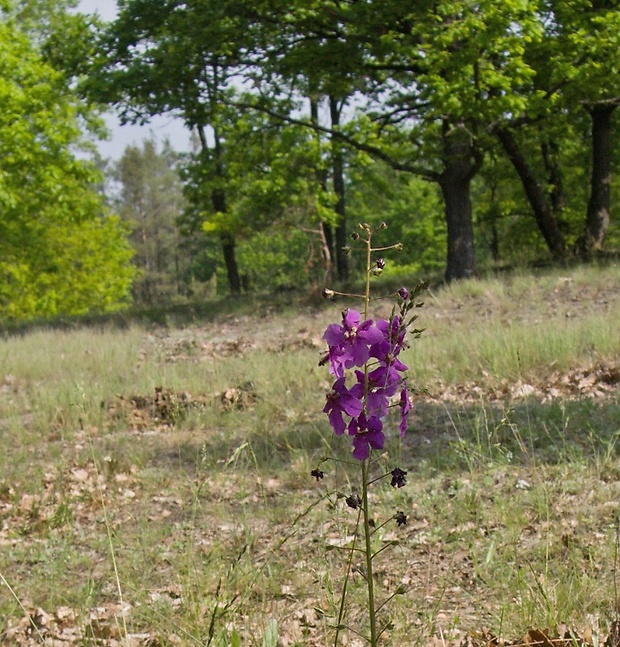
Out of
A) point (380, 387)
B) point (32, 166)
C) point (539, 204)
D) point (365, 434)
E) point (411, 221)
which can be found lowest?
point (365, 434)

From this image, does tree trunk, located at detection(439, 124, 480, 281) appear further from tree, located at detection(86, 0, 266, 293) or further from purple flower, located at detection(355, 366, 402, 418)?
purple flower, located at detection(355, 366, 402, 418)

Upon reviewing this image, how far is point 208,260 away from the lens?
53.7 meters

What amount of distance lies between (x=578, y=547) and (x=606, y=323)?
17.2 ft

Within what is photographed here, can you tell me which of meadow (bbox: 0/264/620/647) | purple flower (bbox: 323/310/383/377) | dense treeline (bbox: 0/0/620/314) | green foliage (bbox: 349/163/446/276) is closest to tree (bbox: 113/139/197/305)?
green foliage (bbox: 349/163/446/276)

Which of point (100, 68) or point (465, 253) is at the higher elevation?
point (100, 68)

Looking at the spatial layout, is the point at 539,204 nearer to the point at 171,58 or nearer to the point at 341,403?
the point at 171,58

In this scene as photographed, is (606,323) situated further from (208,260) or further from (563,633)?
(208,260)

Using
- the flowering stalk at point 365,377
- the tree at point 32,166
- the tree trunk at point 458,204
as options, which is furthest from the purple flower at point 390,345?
the tree at point 32,166

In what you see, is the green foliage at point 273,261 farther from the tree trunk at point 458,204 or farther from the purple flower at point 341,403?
the purple flower at point 341,403

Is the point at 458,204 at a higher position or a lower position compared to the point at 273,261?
higher

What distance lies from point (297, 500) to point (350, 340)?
2952 mm

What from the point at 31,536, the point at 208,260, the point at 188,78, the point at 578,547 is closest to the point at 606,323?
the point at 578,547

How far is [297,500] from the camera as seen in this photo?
456 centimetres

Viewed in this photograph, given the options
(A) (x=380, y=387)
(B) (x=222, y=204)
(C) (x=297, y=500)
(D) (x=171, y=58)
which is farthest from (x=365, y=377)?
(B) (x=222, y=204)
